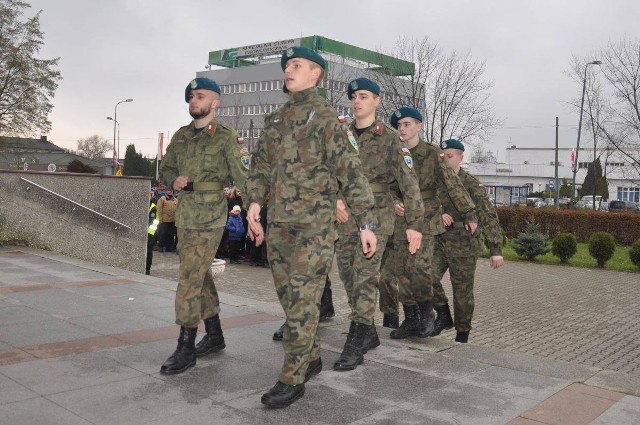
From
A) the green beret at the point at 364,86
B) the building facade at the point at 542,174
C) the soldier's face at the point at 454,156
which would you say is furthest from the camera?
the building facade at the point at 542,174

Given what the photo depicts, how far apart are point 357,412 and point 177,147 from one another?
2481mm

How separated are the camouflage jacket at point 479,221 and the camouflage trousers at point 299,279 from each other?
2.84 m

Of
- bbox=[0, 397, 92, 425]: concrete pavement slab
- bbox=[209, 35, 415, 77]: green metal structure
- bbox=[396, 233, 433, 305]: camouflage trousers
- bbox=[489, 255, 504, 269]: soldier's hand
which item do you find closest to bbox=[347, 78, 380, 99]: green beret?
bbox=[396, 233, 433, 305]: camouflage trousers

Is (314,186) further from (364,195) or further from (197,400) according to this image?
(197,400)

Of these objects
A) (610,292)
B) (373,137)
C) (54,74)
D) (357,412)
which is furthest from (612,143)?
(54,74)

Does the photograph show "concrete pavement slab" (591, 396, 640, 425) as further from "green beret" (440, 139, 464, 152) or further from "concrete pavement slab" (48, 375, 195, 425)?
"green beret" (440, 139, 464, 152)

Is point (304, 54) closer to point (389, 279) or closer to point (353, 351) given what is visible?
point (353, 351)

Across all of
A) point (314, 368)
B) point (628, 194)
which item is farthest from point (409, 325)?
point (628, 194)

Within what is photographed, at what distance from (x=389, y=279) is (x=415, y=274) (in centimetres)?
43

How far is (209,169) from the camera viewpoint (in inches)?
190

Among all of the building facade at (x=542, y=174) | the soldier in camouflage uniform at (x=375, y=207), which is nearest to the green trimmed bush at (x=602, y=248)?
the soldier in camouflage uniform at (x=375, y=207)

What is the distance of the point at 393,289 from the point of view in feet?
21.0

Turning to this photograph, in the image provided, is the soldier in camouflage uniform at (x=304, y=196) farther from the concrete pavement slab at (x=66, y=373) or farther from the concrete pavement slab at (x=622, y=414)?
the concrete pavement slab at (x=622, y=414)

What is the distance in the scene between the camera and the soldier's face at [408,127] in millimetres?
6156
